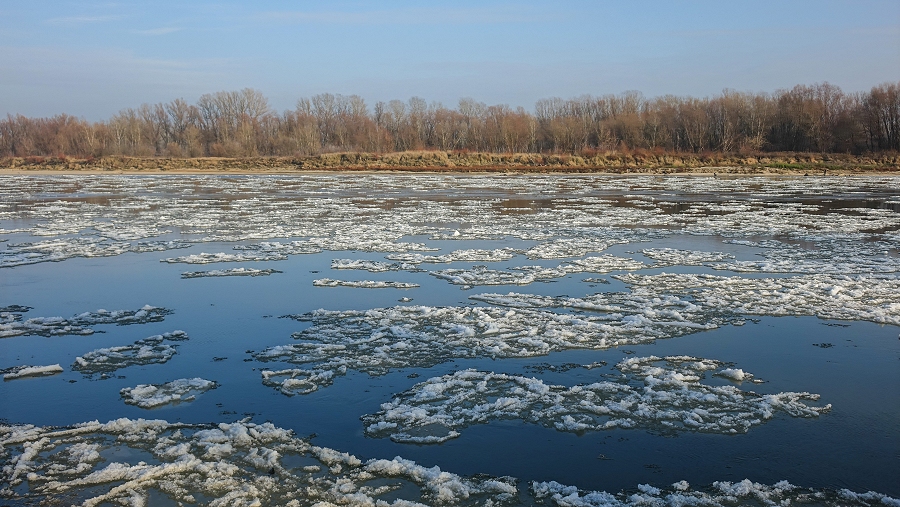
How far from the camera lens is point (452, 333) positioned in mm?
7328

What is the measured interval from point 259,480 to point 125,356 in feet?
9.99

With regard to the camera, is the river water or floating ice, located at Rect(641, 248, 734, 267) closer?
the river water

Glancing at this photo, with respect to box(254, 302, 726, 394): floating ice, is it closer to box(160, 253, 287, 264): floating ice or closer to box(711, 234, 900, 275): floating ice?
box(711, 234, 900, 275): floating ice

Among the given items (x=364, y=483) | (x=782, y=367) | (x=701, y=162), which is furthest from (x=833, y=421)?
(x=701, y=162)

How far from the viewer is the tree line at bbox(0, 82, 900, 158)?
71.0m

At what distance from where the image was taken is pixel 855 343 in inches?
275

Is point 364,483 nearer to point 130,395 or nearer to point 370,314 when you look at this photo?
point 130,395

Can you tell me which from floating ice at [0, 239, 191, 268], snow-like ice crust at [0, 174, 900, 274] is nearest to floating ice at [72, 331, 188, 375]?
snow-like ice crust at [0, 174, 900, 274]

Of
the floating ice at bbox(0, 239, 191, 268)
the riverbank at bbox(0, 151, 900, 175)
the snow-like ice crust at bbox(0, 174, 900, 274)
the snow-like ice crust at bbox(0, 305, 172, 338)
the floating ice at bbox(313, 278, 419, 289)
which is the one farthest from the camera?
the riverbank at bbox(0, 151, 900, 175)

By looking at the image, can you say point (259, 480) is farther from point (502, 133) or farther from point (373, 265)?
point (502, 133)

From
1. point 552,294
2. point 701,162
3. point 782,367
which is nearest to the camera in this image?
point 782,367

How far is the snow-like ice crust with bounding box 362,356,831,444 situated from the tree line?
57.3m

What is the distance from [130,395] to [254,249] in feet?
25.0

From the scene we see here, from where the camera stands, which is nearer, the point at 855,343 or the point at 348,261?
the point at 855,343
